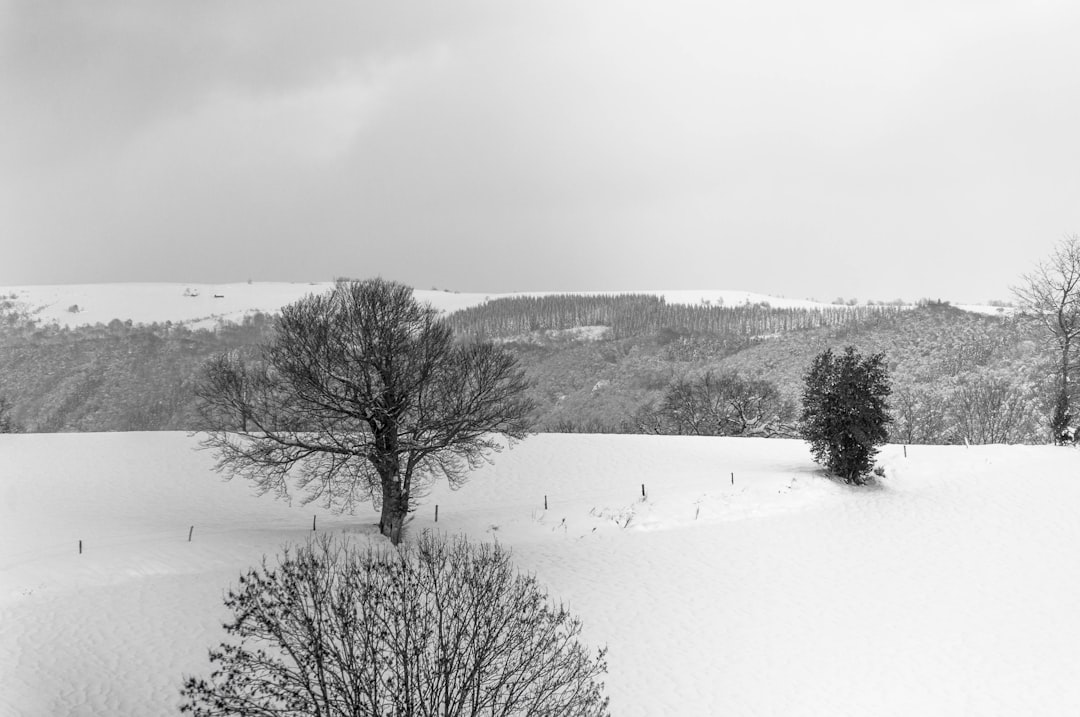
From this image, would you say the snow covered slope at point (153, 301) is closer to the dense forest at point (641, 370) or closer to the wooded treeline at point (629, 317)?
the dense forest at point (641, 370)

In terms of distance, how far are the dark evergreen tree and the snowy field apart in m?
1.22

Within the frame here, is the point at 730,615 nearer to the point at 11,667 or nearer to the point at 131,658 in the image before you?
the point at 131,658

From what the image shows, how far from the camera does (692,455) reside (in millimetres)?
37562

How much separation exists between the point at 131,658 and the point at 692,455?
2714 centimetres

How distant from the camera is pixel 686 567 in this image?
2462 cm

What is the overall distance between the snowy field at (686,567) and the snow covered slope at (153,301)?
86618mm

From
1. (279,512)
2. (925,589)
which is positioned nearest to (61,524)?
(279,512)

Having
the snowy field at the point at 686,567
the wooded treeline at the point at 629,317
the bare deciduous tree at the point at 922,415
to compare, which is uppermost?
the wooded treeline at the point at 629,317

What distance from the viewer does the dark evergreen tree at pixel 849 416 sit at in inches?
1232

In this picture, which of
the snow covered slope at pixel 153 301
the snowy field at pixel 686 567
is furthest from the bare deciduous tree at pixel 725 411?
the snow covered slope at pixel 153 301

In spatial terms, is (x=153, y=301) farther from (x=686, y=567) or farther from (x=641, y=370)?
(x=686, y=567)

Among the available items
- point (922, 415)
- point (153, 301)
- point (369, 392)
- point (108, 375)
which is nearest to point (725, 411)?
point (922, 415)

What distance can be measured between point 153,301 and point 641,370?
93.6 meters

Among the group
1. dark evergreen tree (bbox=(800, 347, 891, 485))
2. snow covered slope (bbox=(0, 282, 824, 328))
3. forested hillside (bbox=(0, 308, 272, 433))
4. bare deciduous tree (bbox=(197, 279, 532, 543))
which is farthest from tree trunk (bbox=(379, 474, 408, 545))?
snow covered slope (bbox=(0, 282, 824, 328))
